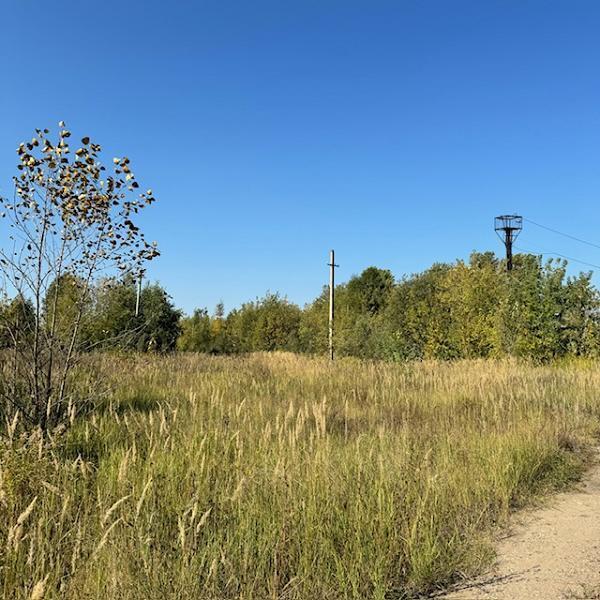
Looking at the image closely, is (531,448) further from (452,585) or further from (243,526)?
(243,526)

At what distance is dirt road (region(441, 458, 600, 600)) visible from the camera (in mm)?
2930

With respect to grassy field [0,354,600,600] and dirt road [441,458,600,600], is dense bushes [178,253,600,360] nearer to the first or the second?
grassy field [0,354,600,600]

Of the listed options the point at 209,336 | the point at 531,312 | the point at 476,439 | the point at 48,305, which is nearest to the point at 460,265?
the point at 531,312

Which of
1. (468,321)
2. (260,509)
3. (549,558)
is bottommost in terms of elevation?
(549,558)

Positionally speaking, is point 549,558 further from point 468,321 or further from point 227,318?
point 227,318

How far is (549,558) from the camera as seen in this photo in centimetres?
344

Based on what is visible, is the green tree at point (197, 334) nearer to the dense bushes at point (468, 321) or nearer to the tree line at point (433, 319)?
the dense bushes at point (468, 321)

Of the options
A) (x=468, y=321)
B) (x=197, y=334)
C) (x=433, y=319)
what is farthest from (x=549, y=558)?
(x=197, y=334)

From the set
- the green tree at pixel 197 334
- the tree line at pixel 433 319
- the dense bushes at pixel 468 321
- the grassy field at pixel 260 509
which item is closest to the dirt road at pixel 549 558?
the grassy field at pixel 260 509

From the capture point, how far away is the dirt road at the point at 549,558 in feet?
9.61

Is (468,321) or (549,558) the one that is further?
(468,321)

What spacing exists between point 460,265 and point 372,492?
2171cm

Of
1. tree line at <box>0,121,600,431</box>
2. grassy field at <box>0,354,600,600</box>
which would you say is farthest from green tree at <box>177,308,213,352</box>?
grassy field at <box>0,354,600,600</box>

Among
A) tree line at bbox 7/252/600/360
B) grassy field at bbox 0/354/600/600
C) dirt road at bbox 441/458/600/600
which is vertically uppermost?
tree line at bbox 7/252/600/360
